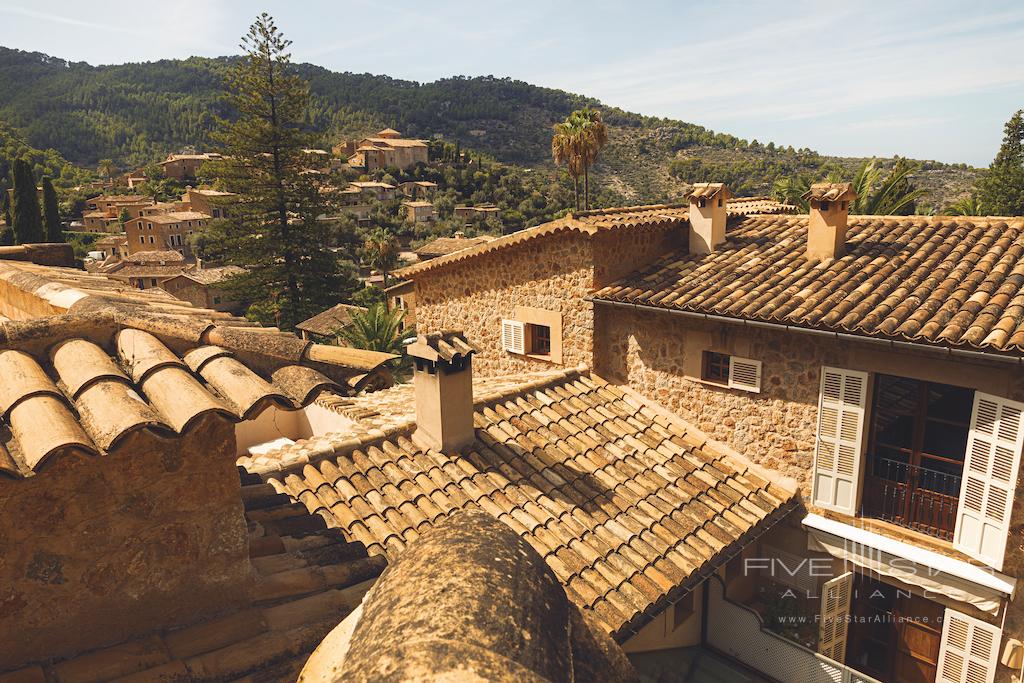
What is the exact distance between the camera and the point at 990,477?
6805 mm

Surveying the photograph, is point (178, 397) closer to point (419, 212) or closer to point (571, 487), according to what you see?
point (571, 487)

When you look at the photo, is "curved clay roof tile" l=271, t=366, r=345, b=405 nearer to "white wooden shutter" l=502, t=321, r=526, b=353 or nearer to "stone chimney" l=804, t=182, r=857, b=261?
"white wooden shutter" l=502, t=321, r=526, b=353

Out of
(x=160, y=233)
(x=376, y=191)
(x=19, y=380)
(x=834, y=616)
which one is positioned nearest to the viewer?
(x=19, y=380)

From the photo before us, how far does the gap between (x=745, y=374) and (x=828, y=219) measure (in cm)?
258

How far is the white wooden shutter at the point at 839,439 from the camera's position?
25.6 feet

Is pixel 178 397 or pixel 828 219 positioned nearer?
pixel 178 397

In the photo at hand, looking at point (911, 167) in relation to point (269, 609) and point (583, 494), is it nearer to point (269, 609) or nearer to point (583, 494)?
point (583, 494)

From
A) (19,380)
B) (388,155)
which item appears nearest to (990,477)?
(19,380)

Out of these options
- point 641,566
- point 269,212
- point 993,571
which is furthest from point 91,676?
point 269,212

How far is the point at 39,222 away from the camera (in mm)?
29281

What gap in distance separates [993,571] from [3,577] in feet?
29.8

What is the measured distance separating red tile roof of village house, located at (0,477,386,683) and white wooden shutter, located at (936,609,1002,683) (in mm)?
7578

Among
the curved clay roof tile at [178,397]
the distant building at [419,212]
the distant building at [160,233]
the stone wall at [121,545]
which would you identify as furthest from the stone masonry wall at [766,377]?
the distant building at [419,212]

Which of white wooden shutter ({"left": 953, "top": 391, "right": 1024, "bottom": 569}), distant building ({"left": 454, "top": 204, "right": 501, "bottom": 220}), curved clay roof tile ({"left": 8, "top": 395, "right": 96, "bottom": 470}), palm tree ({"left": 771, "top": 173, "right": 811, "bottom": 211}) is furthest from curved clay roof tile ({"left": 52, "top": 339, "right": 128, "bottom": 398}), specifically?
distant building ({"left": 454, "top": 204, "right": 501, "bottom": 220})
